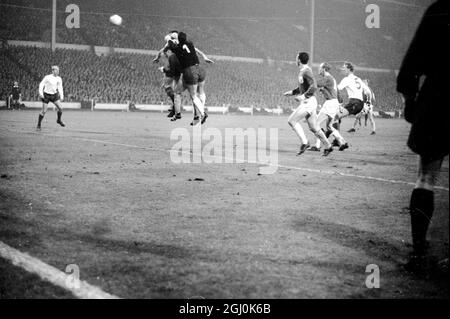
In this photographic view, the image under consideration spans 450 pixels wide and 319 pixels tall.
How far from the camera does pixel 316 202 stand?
19.1 feet

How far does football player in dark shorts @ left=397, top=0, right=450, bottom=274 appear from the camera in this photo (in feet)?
10.4

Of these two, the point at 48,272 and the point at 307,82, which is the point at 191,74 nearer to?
the point at 307,82

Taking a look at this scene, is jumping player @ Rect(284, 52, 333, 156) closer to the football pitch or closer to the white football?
the football pitch

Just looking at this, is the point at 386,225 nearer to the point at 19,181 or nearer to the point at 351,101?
the point at 19,181

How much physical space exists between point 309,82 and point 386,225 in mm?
7042

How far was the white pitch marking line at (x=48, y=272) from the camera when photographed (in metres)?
2.75

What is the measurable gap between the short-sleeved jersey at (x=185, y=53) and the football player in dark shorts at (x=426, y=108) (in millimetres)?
9589

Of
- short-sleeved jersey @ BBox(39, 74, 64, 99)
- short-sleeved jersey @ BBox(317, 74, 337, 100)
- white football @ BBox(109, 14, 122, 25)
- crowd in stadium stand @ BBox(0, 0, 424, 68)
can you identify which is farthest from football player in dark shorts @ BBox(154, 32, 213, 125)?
crowd in stadium stand @ BBox(0, 0, 424, 68)

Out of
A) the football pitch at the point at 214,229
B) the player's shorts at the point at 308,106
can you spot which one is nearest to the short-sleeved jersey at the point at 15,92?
the football pitch at the point at 214,229

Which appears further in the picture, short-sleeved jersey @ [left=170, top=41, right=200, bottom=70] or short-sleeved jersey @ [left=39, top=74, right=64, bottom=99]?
short-sleeved jersey @ [left=39, top=74, right=64, bottom=99]

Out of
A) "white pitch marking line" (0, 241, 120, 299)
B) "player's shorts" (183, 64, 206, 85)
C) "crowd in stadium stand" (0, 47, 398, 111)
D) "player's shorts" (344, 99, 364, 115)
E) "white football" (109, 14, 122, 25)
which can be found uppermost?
"white football" (109, 14, 122, 25)

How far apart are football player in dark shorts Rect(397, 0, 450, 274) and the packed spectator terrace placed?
110 ft

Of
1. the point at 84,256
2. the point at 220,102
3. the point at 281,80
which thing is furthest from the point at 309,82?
the point at 281,80

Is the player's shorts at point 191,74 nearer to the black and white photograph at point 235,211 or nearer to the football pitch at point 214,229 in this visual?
the black and white photograph at point 235,211
